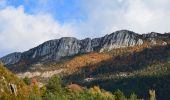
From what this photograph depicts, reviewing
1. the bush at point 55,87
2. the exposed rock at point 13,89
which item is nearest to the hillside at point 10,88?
the exposed rock at point 13,89

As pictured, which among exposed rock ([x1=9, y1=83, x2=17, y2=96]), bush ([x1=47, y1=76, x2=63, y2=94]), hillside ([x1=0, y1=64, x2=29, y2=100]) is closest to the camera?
hillside ([x1=0, y1=64, x2=29, y2=100])

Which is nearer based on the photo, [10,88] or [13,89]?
[10,88]

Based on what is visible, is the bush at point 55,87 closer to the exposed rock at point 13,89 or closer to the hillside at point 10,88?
the hillside at point 10,88

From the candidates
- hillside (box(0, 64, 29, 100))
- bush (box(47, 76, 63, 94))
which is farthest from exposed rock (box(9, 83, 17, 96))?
bush (box(47, 76, 63, 94))

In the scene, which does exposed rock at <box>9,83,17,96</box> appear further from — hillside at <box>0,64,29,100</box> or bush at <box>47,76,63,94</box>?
bush at <box>47,76,63,94</box>

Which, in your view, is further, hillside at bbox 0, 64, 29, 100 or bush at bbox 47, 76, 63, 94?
bush at bbox 47, 76, 63, 94

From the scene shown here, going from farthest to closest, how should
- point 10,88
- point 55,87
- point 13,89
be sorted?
point 55,87 → point 13,89 → point 10,88

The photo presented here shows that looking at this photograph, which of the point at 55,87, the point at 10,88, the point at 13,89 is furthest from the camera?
the point at 55,87

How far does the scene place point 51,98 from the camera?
158875mm

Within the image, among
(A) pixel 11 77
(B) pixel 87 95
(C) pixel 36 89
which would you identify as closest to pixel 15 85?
(A) pixel 11 77

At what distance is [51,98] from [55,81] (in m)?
37.4

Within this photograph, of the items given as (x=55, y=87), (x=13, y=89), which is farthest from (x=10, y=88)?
(x=55, y=87)

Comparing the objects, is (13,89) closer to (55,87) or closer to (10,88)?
(10,88)

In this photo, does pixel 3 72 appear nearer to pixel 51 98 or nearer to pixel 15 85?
pixel 15 85
